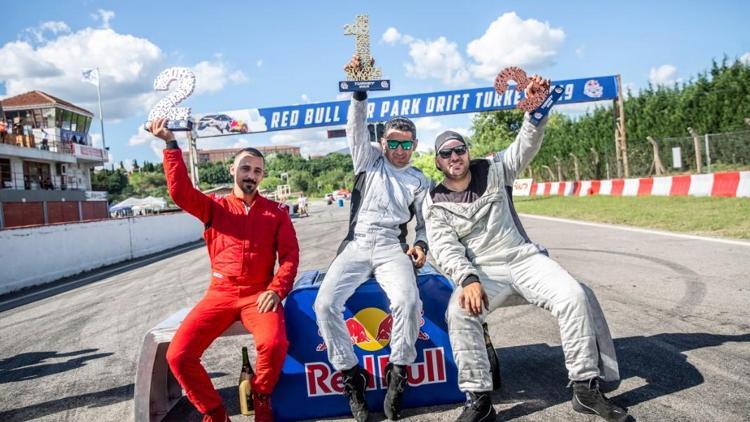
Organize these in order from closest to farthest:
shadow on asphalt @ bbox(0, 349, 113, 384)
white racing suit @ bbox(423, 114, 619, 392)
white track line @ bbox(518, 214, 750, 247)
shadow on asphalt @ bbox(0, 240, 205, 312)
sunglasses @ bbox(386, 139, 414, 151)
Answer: white racing suit @ bbox(423, 114, 619, 392) < sunglasses @ bbox(386, 139, 414, 151) < shadow on asphalt @ bbox(0, 349, 113, 384) < white track line @ bbox(518, 214, 750, 247) < shadow on asphalt @ bbox(0, 240, 205, 312)

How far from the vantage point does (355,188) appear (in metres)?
4.06

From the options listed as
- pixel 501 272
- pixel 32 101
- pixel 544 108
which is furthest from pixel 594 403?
pixel 32 101

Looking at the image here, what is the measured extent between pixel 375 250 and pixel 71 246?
13205 mm

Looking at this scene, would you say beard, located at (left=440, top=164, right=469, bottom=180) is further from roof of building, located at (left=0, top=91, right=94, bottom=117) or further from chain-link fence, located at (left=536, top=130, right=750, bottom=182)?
roof of building, located at (left=0, top=91, right=94, bottom=117)

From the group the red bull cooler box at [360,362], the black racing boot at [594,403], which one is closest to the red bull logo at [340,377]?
the red bull cooler box at [360,362]

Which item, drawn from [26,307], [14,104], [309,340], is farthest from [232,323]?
[14,104]

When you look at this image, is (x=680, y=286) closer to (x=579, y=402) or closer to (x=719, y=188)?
(x=579, y=402)

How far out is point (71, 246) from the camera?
46.4 feet

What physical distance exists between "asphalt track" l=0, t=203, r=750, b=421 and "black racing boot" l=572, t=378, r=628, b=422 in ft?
0.21

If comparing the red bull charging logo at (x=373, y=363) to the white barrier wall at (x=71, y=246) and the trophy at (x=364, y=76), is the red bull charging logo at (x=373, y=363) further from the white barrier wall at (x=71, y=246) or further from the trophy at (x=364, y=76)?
the white barrier wall at (x=71, y=246)

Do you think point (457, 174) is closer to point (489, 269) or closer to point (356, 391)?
point (489, 269)

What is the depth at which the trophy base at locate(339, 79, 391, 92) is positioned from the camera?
4.04 metres

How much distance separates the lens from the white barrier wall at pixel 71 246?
38.5 ft

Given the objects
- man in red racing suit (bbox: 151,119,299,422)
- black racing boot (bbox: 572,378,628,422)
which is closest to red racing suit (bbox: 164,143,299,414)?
man in red racing suit (bbox: 151,119,299,422)
